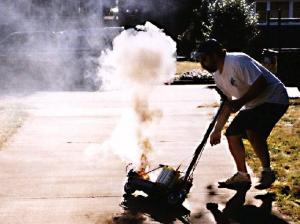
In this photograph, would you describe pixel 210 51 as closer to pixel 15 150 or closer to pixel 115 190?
pixel 115 190

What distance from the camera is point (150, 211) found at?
522cm

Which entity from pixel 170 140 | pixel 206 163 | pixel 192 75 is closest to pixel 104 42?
pixel 192 75

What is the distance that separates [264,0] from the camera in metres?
33.8

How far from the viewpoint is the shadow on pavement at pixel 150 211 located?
5020 mm

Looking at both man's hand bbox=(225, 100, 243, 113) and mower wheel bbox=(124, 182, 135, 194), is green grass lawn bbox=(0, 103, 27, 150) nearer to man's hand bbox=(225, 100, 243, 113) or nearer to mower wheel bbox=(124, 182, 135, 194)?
mower wheel bbox=(124, 182, 135, 194)

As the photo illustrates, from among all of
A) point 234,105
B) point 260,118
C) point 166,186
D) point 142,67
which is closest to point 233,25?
point 142,67

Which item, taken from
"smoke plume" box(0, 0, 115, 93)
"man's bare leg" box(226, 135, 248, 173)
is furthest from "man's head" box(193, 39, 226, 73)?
"smoke plume" box(0, 0, 115, 93)

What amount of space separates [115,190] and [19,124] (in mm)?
4761

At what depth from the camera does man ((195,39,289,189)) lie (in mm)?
5383

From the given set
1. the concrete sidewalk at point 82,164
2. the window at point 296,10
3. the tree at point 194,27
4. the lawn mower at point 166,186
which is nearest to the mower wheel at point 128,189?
the lawn mower at point 166,186

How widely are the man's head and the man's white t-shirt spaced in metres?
0.13

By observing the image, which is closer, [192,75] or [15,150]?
[15,150]

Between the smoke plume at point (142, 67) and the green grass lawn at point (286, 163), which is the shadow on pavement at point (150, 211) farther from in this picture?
the green grass lawn at point (286, 163)

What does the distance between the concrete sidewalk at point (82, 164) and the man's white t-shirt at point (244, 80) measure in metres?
0.98
